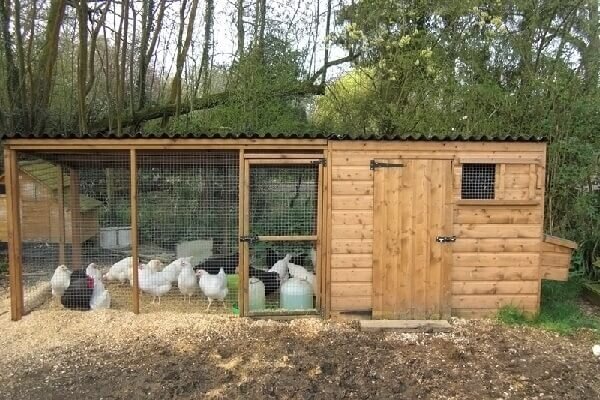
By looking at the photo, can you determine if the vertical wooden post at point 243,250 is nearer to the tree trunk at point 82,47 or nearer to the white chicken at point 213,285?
the white chicken at point 213,285

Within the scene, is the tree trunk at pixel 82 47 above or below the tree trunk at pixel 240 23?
below

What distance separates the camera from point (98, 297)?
5688mm

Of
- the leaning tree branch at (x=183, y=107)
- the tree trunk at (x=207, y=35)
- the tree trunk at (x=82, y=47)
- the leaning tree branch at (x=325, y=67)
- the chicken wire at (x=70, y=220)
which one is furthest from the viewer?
the tree trunk at (x=207, y=35)

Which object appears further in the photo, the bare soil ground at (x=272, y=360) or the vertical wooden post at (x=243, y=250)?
the vertical wooden post at (x=243, y=250)

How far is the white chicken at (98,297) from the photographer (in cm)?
568

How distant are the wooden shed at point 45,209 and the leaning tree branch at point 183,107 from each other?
2.72 meters

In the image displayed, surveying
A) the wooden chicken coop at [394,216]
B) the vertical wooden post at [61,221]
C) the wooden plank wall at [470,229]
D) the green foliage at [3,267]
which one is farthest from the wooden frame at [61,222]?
the wooden plank wall at [470,229]

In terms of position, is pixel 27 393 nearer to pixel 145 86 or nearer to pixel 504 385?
pixel 504 385

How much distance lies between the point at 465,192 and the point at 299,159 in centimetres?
193

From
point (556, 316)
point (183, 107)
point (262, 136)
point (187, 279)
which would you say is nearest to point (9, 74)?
point (183, 107)

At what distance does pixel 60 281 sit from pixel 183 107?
517cm

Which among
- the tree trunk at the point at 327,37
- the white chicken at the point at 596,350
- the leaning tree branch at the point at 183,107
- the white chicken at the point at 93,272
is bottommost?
the white chicken at the point at 596,350

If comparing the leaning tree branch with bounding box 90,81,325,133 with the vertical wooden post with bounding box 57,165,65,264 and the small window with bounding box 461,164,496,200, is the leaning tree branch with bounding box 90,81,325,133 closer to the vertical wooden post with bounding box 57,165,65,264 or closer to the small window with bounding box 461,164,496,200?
the vertical wooden post with bounding box 57,165,65,264

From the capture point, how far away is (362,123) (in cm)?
929
